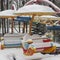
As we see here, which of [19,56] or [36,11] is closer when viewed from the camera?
[36,11]

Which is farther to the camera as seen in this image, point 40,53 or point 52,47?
point 40,53

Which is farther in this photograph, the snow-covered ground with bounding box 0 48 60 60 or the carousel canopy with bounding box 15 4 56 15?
the snow-covered ground with bounding box 0 48 60 60

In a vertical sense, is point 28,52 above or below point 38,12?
below

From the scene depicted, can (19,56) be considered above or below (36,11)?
below

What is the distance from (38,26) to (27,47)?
3971mm

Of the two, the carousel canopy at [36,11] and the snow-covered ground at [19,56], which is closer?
the carousel canopy at [36,11]

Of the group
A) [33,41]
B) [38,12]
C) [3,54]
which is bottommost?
[3,54]

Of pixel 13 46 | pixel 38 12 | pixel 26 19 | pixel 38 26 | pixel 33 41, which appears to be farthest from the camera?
pixel 38 26

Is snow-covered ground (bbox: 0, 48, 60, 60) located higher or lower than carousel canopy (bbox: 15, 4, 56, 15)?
lower

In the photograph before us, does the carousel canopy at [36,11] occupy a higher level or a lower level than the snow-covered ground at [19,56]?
higher

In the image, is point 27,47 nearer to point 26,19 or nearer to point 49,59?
point 49,59

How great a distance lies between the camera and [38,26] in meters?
8.41

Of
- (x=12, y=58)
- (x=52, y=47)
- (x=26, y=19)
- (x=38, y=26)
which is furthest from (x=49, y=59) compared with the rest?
(x=38, y=26)

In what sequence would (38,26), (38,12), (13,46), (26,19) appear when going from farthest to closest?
(38,26) < (26,19) < (13,46) < (38,12)
